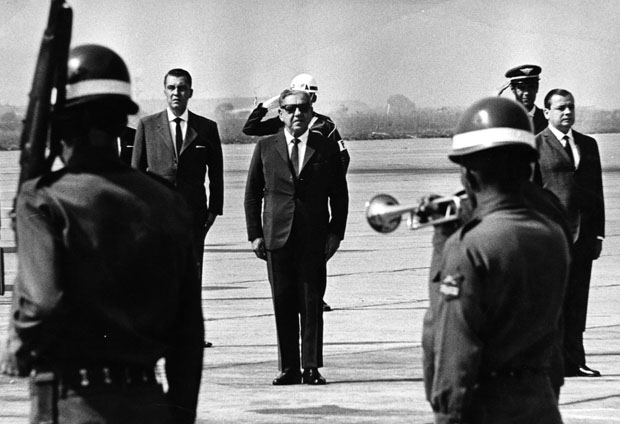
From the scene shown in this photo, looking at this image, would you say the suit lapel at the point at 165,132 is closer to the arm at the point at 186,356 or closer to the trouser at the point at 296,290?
the trouser at the point at 296,290

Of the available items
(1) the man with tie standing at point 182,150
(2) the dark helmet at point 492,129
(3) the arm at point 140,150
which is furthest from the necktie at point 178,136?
(2) the dark helmet at point 492,129

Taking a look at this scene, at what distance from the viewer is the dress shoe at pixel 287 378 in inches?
407

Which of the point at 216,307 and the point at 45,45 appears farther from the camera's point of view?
the point at 216,307

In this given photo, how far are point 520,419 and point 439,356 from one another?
0.30 metres

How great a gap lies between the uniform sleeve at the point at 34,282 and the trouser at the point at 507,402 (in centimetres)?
123

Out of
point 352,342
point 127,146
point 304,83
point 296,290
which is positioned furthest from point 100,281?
point 304,83

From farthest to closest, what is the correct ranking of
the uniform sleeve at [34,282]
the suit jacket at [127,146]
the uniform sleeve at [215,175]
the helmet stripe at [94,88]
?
the suit jacket at [127,146] < the uniform sleeve at [215,175] < the helmet stripe at [94,88] < the uniform sleeve at [34,282]

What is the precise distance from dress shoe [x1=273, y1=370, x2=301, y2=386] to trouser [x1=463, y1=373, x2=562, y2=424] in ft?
17.7

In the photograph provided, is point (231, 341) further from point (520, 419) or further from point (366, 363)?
point (520, 419)

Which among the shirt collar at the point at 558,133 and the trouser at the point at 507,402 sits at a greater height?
the shirt collar at the point at 558,133

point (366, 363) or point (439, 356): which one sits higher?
point (439, 356)

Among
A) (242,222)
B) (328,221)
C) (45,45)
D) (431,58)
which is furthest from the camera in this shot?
(431,58)

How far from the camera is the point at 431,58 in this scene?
6756 cm

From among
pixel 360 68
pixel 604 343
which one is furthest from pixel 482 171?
pixel 360 68
